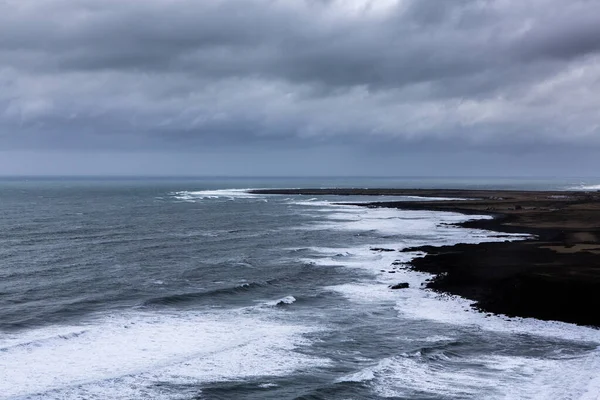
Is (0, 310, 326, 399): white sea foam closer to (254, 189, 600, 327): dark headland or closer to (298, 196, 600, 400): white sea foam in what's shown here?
(298, 196, 600, 400): white sea foam

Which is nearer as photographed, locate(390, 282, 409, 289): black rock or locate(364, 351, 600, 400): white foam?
locate(364, 351, 600, 400): white foam

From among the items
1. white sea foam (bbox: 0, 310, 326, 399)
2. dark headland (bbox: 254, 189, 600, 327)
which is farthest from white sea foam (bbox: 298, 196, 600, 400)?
white sea foam (bbox: 0, 310, 326, 399)

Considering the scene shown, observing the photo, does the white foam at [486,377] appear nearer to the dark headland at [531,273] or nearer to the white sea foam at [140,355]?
the white sea foam at [140,355]

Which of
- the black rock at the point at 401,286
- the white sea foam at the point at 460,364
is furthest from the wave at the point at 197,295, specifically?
the black rock at the point at 401,286

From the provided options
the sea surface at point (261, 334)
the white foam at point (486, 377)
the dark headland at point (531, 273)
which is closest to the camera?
the white foam at point (486, 377)

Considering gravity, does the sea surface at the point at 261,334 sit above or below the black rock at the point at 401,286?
below

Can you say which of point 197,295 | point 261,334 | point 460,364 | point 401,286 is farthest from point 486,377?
point 197,295

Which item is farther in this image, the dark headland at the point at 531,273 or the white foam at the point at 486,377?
the dark headland at the point at 531,273

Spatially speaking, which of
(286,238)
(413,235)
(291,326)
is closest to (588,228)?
(413,235)

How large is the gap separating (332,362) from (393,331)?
608 cm

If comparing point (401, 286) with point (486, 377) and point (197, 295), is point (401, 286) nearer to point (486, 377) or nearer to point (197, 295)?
point (197, 295)

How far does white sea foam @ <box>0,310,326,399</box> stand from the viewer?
22.8m

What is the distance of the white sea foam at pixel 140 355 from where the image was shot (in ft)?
74.9

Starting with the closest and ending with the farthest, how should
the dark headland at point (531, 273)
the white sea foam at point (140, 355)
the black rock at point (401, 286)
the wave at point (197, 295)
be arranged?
the white sea foam at point (140, 355)
the dark headland at point (531, 273)
the wave at point (197, 295)
the black rock at point (401, 286)
